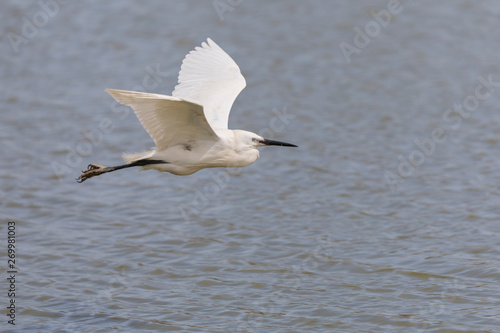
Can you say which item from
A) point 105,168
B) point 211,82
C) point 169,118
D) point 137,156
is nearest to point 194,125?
point 169,118

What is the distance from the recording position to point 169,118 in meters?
7.52

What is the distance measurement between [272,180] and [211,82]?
11.4 ft

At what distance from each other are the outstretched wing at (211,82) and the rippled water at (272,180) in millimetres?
1965

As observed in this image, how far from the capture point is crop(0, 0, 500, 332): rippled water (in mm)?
8992

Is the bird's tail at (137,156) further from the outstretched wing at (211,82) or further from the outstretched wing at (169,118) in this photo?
the outstretched wing at (211,82)

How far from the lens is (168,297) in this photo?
29.9ft

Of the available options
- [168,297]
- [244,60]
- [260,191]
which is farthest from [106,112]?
[168,297]

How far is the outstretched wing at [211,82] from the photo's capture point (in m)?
8.76

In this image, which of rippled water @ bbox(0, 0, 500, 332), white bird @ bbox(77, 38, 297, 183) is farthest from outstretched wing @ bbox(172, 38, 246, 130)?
rippled water @ bbox(0, 0, 500, 332)

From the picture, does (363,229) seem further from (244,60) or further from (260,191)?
(244,60)

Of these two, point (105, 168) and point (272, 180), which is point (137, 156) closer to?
point (105, 168)

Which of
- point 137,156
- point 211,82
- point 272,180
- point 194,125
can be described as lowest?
point 272,180

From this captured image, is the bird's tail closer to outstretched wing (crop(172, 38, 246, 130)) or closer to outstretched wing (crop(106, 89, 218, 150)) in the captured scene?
outstretched wing (crop(106, 89, 218, 150))

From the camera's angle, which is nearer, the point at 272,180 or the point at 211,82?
the point at 211,82
